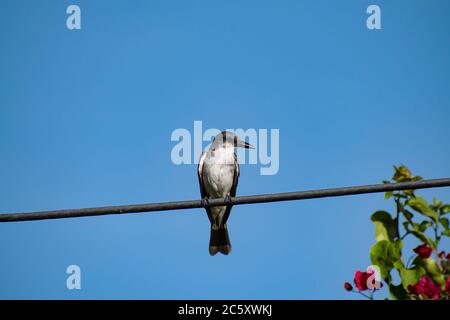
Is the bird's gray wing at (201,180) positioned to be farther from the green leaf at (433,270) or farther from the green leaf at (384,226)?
the green leaf at (433,270)

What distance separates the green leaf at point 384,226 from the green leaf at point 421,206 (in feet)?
0.73

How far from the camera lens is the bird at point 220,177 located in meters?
9.50

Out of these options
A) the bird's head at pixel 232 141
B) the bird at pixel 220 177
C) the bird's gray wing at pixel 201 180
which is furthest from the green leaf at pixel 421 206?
the bird's gray wing at pixel 201 180

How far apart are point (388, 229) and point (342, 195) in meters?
1.03

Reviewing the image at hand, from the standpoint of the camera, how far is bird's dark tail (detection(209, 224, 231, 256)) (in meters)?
9.41

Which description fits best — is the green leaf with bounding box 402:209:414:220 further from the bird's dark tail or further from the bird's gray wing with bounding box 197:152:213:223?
the bird's gray wing with bounding box 197:152:213:223

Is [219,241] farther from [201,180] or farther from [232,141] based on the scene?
[232,141]

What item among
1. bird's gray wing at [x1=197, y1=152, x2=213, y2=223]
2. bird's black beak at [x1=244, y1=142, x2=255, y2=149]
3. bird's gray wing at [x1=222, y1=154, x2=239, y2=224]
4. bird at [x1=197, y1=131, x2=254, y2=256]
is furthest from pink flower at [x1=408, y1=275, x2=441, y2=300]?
bird's gray wing at [x1=197, y1=152, x2=213, y2=223]

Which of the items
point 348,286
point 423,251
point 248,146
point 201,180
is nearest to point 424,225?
point 423,251

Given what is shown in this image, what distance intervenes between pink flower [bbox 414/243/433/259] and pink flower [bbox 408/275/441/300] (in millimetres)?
223

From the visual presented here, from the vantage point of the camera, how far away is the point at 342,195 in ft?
17.2
